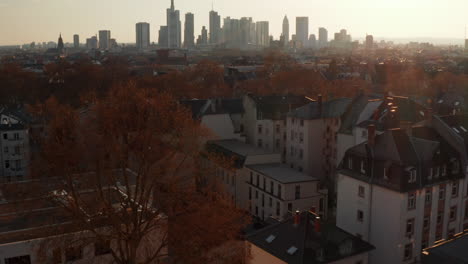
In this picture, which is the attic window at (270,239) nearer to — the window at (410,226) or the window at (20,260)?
the window at (410,226)

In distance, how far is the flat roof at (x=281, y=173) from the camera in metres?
38.9

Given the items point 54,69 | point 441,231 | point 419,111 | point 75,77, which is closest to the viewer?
point 441,231

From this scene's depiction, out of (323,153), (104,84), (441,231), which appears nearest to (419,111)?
(323,153)

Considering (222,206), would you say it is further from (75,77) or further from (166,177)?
(75,77)

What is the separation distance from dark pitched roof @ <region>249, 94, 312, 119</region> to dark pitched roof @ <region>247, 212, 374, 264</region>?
24318 millimetres

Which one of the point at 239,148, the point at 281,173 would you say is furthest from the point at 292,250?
the point at 239,148

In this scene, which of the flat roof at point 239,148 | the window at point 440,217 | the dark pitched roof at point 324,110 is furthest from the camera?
the dark pitched roof at point 324,110

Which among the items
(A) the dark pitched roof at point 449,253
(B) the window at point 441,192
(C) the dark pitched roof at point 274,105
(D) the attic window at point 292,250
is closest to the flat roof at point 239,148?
(C) the dark pitched roof at point 274,105

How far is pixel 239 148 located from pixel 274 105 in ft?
26.5

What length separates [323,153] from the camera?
48.2m

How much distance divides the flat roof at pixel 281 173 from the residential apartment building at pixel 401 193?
5.54 meters

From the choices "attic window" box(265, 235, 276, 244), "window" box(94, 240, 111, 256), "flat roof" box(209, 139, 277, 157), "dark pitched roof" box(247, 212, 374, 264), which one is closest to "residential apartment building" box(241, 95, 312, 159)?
"flat roof" box(209, 139, 277, 157)

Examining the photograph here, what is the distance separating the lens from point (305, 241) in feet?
89.4

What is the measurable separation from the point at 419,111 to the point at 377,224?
50.2 feet
